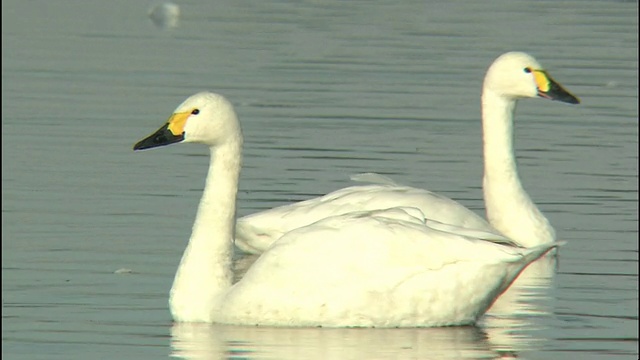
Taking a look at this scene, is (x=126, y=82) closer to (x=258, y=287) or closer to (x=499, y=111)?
(x=499, y=111)

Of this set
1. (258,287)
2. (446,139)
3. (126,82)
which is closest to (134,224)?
(258,287)

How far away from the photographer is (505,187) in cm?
1271

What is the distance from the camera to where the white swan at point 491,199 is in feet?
36.7

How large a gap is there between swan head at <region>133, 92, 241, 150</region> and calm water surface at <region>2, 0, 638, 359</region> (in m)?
0.89

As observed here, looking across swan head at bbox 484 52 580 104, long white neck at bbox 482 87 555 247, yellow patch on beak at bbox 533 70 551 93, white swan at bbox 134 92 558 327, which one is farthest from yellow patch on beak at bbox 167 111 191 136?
yellow patch on beak at bbox 533 70 551 93

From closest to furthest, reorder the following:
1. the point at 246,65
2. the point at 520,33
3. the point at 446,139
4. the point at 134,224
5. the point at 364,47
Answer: the point at 134,224, the point at 446,139, the point at 246,65, the point at 364,47, the point at 520,33

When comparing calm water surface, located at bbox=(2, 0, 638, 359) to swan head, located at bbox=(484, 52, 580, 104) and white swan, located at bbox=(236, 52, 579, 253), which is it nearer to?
white swan, located at bbox=(236, 52, 579, 253)

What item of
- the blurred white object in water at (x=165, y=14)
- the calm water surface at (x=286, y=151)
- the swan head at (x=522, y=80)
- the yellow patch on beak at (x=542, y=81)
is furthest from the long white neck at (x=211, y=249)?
the blurred white object in water at (x=165, y=14)

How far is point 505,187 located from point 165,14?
1330 centimetres

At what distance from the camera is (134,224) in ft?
39.0

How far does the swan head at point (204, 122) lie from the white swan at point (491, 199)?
49.0 inches

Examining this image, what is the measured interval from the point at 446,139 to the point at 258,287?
6.22 meters

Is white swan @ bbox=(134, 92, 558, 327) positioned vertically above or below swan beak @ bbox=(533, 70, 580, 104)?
below

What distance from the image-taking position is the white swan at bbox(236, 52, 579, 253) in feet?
36.7
